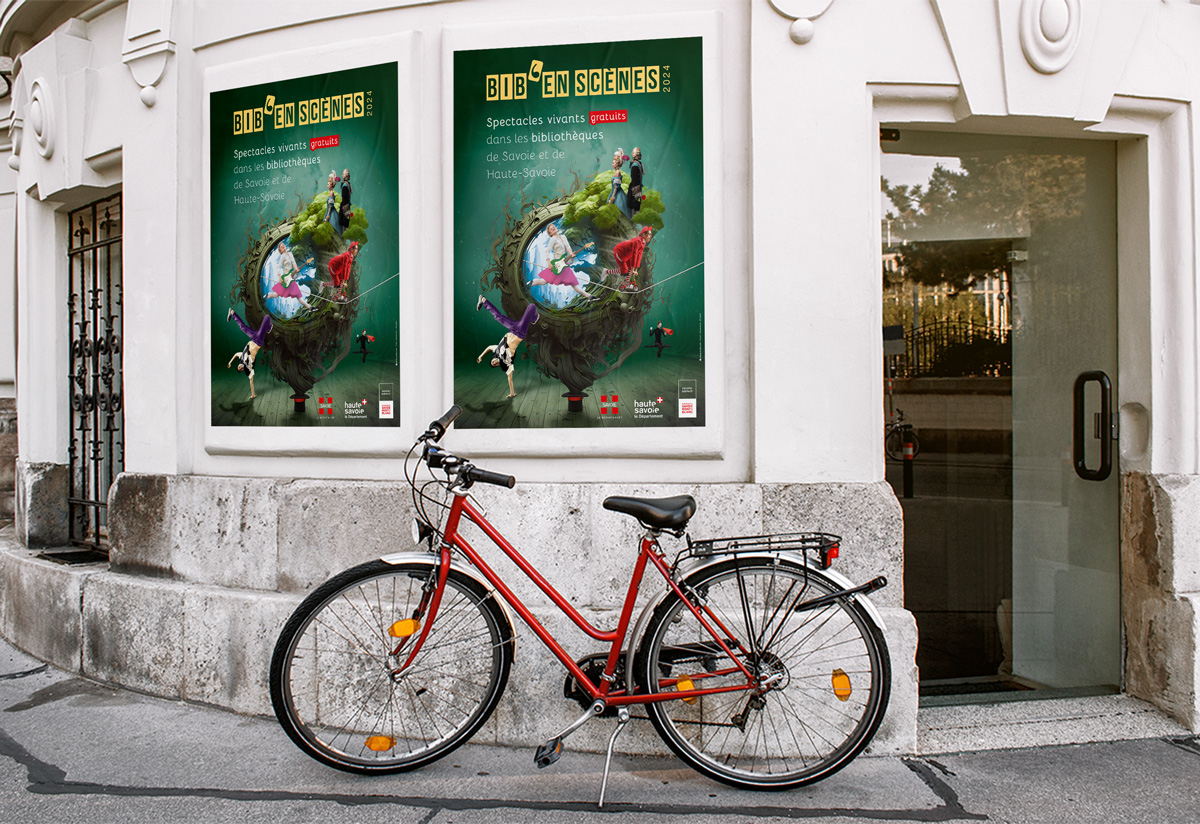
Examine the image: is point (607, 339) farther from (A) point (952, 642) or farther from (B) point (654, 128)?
(A) point (952, 642)

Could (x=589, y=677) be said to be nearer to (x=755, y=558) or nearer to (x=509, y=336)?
(x=755, y=558)

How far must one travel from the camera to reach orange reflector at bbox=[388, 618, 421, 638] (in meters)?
3.11

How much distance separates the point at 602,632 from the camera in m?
3.13

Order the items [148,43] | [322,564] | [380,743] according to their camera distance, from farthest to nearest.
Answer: [148,43], [322,564], [380,743]

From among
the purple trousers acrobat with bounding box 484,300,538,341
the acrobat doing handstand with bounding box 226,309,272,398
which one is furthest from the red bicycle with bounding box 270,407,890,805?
the acrobat doing handstand with bounding box 226,309,272,398

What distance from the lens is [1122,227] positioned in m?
4.14

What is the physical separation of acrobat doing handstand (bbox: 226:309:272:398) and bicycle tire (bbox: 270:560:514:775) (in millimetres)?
1551

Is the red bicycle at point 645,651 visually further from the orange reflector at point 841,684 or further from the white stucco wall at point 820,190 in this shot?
the white stucco wall at point 820,190

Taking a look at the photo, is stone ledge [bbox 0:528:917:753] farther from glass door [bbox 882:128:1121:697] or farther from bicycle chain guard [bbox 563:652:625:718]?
glass door [bbox 882:128:1121:697]

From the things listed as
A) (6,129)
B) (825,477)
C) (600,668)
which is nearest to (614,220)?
(825,477)

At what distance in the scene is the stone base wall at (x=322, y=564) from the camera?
11.9 feet

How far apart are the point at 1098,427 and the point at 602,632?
2.80 meters

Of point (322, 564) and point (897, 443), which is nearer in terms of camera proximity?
point (322, 564)

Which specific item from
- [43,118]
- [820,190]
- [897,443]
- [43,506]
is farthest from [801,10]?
[43,506]
